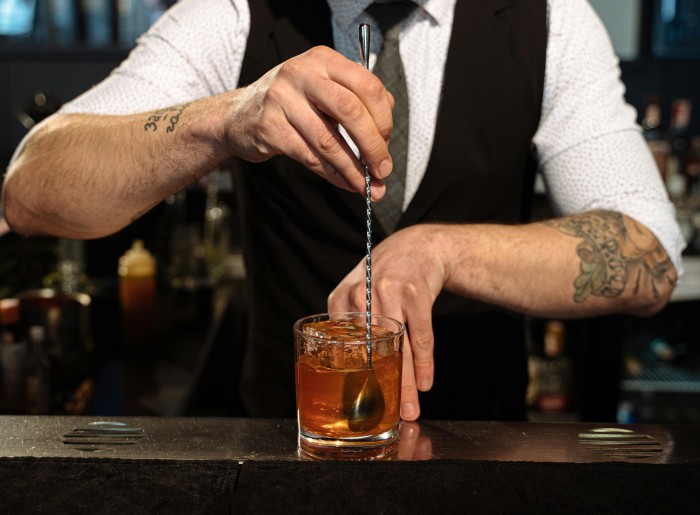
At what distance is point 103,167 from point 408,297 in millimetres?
557

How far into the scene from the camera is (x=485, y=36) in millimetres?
1484

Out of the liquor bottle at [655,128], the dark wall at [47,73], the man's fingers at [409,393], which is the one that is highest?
the dark wall at [47,73]

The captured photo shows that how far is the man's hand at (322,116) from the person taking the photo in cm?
91

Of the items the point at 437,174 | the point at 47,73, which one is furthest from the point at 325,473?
the point at 47,73

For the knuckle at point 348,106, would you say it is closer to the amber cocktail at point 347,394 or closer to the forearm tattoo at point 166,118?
the amber cocktail at point 347,394

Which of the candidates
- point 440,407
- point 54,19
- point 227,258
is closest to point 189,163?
point 440,407

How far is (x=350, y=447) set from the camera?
83 centimetres

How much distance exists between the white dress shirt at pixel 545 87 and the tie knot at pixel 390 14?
0.02 metres

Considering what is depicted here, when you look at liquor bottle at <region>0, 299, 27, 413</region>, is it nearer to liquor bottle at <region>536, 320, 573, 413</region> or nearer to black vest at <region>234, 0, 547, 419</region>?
black vest at <region>234, 0, 547, 419</region>

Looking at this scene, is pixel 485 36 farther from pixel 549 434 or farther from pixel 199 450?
pixel 199 450

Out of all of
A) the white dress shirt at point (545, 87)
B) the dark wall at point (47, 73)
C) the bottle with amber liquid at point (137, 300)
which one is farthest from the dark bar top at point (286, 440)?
the dark wall at point (47, 73)

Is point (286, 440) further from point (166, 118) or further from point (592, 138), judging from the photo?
point (592, 138)

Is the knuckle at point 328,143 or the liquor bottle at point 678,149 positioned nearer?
the knuckle at point 328,143

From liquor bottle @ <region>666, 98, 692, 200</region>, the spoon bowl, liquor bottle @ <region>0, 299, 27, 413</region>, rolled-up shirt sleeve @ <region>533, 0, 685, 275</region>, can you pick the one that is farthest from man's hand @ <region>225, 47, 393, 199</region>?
liquor bottle @ <region>666, 98, 692, 200</region>
